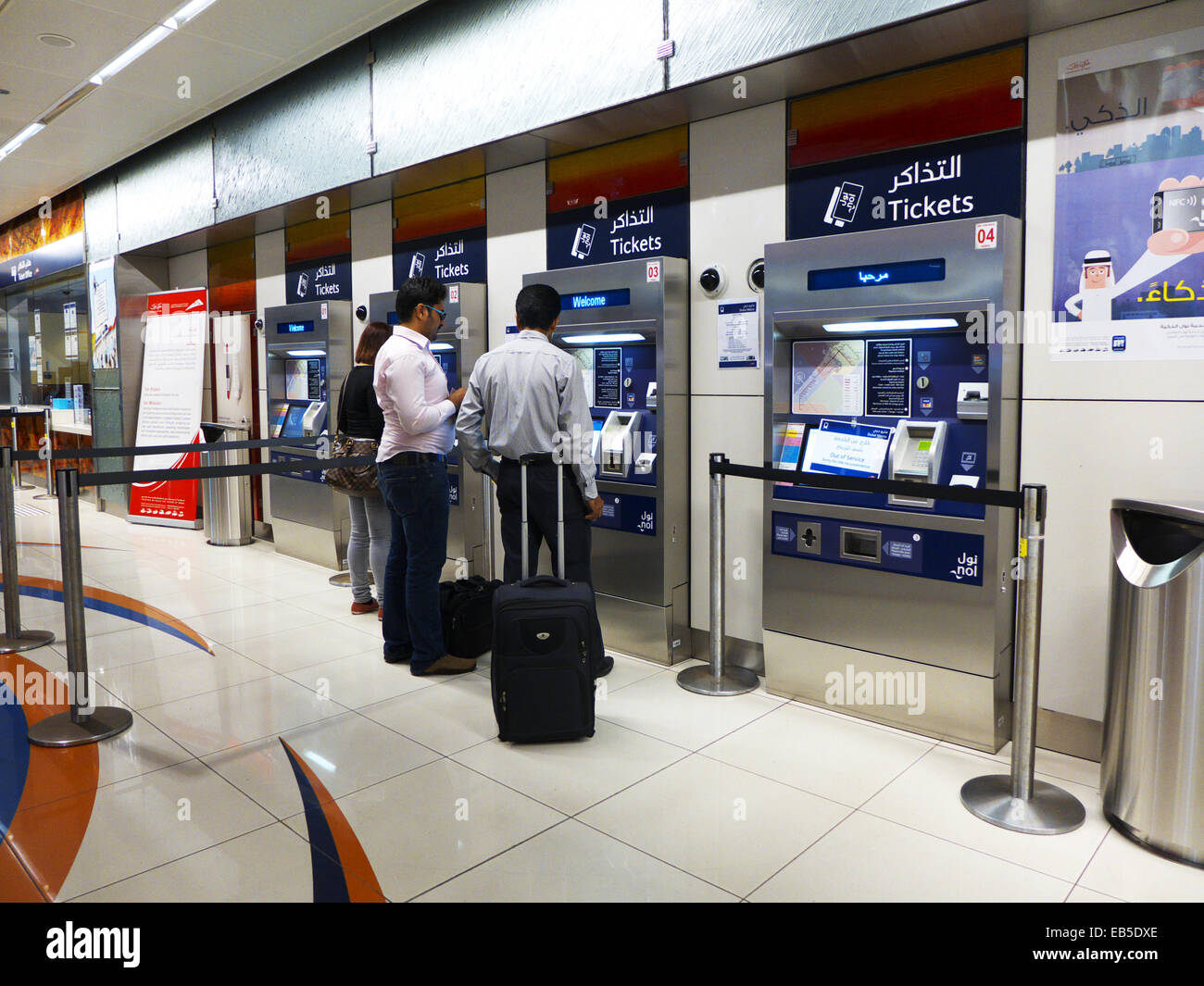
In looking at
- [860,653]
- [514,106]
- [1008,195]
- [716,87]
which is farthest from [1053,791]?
[514,106]

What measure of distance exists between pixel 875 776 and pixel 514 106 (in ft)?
10.7

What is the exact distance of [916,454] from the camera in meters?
3.00

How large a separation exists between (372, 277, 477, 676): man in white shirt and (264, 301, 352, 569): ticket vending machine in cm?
205

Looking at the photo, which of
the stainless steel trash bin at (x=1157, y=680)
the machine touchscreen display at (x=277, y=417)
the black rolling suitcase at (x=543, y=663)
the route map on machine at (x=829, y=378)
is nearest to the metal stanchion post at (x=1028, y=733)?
the stainless steel trash bin at (x=1157, y=680)

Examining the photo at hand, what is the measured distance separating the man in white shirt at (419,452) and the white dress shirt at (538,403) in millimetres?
266

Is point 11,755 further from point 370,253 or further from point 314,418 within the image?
point 370,253

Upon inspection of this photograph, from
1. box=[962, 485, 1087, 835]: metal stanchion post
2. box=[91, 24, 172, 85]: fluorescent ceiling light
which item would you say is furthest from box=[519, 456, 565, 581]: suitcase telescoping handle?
box=[91, 24, 172, 85]: fluorescent ceiling light

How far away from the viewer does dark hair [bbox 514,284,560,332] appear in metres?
3.50

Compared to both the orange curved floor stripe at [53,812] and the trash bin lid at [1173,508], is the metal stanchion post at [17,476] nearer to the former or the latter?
the orange curved floor stripe at [53,812]

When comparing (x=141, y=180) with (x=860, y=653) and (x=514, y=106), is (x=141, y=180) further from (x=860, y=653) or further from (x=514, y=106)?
(x=860, y=653)

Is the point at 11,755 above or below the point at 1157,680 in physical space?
below

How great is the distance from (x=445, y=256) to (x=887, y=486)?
130 inches

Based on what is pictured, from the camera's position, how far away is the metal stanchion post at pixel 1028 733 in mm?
2424

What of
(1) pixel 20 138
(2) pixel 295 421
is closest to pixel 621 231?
(2) pixel 295 421
